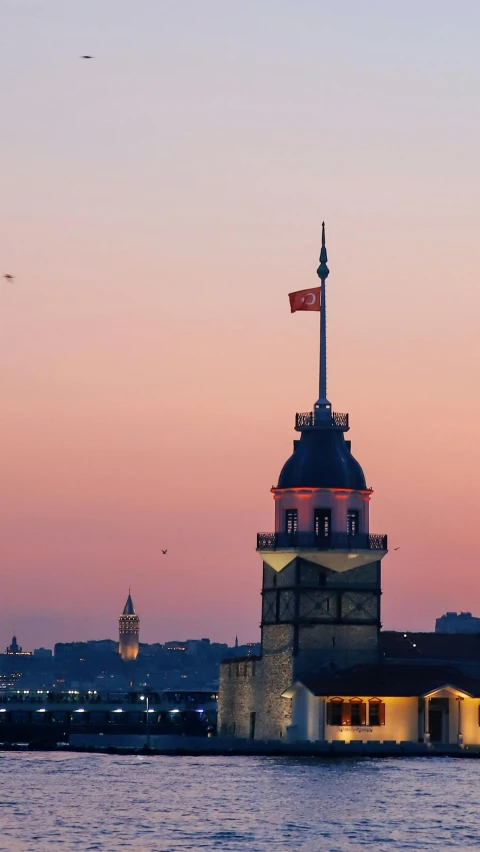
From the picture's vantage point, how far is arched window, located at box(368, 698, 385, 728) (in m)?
121

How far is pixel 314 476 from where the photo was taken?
12531cm

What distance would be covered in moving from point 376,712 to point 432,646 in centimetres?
1296

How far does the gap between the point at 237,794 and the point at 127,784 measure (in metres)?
9.52

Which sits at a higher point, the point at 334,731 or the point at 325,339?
the point at 325,339

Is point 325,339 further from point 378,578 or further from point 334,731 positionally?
point 334,731

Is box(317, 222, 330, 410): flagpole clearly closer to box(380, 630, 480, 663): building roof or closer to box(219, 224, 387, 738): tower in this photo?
box(219, 224, 387, 738): tower

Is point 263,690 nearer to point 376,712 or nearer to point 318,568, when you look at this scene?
point 318,568

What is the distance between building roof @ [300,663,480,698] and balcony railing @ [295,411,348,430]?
13.9 m

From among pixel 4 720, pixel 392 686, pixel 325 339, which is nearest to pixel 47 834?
pixel 392 686

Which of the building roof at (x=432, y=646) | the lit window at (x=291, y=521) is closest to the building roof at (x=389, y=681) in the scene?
the building roof at (x=432, y=646)

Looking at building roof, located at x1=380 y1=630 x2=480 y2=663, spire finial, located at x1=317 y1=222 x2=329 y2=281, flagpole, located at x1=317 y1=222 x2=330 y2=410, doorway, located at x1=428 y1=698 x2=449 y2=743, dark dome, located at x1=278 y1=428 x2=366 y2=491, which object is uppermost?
spire finial, located at x1=317 y1=222 x2=329 y2=281

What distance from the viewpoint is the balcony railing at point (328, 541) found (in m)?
125

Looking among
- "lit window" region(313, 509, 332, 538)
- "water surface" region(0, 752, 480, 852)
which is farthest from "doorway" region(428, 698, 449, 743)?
"lit window" region(313, 509, 332, 538)

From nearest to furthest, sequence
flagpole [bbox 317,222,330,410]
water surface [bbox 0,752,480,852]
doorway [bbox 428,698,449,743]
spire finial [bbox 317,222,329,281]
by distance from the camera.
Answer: water surface [bbox 0,752,480,852] → doorway [bbox 428,698,449,743] → flagpole [bbox 317,222,330,410] → spire finial [bbox 317,222,329,281]
